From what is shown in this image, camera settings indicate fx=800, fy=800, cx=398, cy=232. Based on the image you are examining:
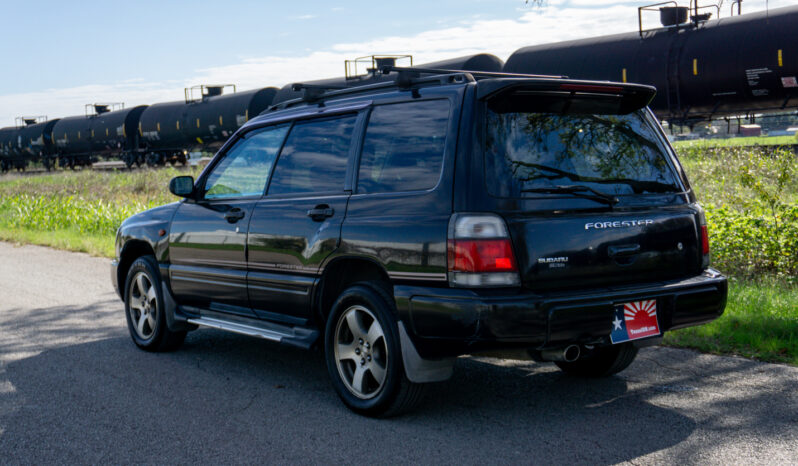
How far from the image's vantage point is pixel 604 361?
5348 mm

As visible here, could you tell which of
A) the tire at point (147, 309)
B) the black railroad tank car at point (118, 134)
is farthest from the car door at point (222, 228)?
the black railroad tank car at point (118, 134)

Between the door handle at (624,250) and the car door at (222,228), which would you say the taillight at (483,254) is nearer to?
the door handle at (624,250)

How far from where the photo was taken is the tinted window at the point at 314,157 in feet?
16.7

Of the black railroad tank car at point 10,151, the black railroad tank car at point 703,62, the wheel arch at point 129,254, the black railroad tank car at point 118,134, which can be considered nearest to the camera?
the wheel arch at point 129,254

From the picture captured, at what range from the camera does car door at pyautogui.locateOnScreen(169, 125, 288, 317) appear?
5695mm

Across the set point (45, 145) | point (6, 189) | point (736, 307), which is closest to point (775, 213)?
point (736, 307)

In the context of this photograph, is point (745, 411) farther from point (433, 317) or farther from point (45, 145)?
point (45, 145)

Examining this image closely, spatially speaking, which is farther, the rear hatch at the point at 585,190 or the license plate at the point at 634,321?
the license plate at the point at 634,321

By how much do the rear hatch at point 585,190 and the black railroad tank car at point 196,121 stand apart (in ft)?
80.3

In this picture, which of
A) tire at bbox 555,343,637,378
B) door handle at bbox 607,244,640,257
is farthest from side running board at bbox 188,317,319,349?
door handle at bbox 607,244,640,257

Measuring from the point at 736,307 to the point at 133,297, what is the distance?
520 cm

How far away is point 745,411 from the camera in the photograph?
455 centimetres

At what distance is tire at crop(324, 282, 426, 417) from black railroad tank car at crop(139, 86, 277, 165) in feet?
79.3

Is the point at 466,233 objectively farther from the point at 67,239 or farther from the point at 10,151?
the point at 10,151
